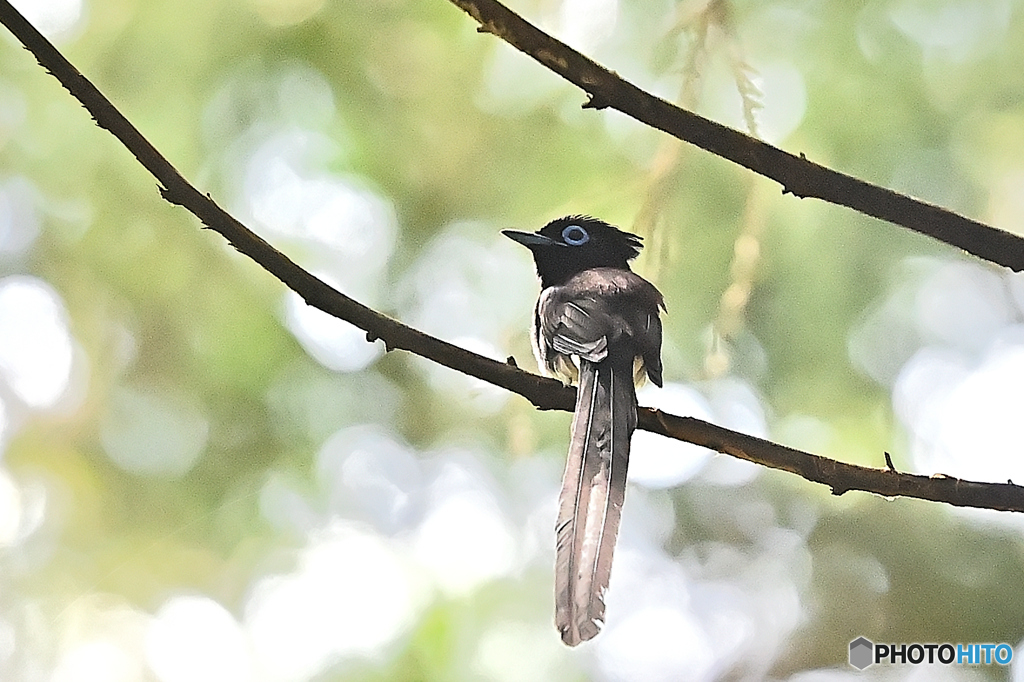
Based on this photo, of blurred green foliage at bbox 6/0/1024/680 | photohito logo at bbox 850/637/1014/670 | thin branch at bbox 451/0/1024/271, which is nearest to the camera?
thin branch at bbox 451/0/1024/271

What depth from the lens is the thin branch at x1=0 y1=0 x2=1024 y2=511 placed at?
80 cm

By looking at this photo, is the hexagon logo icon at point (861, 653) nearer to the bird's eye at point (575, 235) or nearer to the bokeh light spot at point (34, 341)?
the bird's eye at point (575, 235)

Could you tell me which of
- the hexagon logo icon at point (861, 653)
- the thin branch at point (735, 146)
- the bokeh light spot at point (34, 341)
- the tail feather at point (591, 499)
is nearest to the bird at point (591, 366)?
the tail feather at point (591, 499)

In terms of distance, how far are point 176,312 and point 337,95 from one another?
403 mm

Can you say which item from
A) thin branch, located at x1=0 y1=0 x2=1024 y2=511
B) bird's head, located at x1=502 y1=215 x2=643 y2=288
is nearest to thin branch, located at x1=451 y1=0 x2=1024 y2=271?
thin branch, located at x1=0 y1=0 x2=1024 y2=511

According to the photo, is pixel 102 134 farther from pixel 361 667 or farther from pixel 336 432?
pixel 361 667

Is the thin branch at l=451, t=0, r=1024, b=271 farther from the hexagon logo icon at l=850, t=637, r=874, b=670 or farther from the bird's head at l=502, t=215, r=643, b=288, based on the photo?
the hexagon logo icon at l=850, t=637, r=874, b=670

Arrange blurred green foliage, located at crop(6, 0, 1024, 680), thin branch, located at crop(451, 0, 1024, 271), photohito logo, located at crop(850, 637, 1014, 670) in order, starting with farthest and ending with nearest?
blurred green foliage, located at crop(6, 0, 1024, 680), photohito logo, located at crop(850, 637, 1014, 670), thin branch, located at crop(451, 0, 1024, 271)

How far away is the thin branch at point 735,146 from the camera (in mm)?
769

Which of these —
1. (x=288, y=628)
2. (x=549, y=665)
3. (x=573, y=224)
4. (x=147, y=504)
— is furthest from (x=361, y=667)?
(x=573, y=224)

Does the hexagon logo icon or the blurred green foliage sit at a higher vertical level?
the blurred green foliage

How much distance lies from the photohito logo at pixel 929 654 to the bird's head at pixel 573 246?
0.60 metres

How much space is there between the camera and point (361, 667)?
1381 mm

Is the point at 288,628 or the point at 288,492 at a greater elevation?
the point at 288,492
